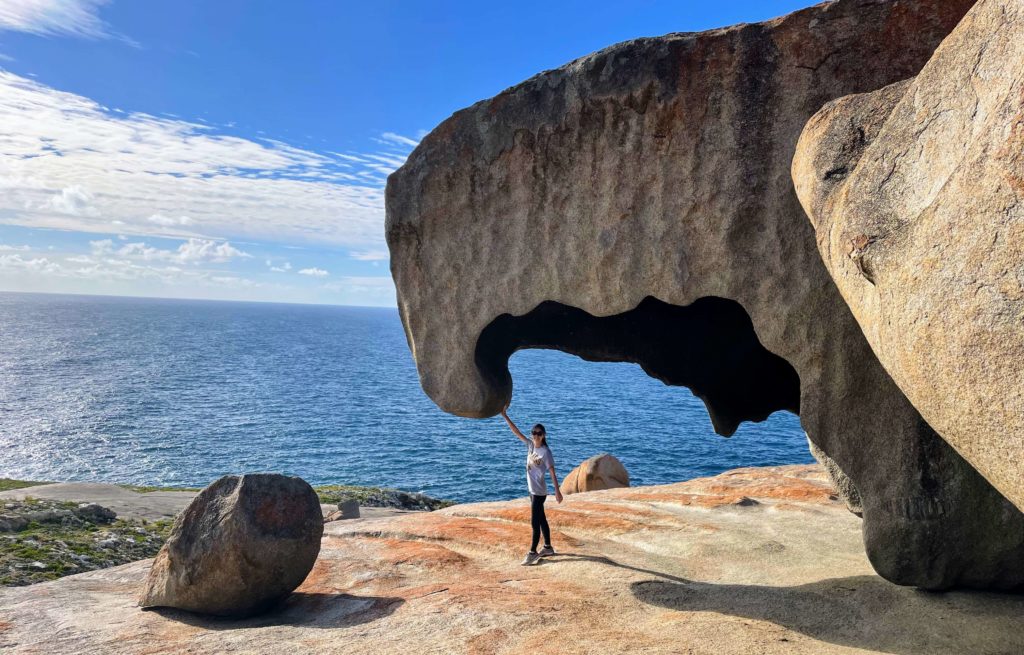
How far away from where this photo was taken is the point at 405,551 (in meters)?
A: 14.6

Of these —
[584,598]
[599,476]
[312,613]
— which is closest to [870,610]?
[584,598]

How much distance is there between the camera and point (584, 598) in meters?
11.0

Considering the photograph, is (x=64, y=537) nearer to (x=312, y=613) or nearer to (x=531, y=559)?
(x=312, y=613)

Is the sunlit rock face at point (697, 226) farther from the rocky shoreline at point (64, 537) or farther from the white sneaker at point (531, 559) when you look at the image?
the rocky shoreline at point (64, 537)

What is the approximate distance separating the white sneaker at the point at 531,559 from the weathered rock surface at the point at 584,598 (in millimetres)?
229

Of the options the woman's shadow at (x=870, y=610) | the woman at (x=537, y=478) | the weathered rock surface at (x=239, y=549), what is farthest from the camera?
the woman at (x=537, y=478)

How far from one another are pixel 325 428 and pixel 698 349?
168ft

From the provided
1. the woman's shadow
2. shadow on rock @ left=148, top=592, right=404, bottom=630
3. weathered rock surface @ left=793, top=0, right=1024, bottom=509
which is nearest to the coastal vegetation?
shadow on rock @ left=148, top=592, right=404, bottom=630

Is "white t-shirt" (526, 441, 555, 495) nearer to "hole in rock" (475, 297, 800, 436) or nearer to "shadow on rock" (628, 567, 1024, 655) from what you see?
"shadow on rock" (628, 567, 1024, 655)

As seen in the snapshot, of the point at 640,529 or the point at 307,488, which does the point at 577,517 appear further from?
the point at 307,488

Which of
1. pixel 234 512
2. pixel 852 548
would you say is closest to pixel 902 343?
pixel 852 548

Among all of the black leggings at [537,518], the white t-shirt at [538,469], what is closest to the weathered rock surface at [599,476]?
the black leggings at [537,518]

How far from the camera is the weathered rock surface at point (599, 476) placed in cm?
2759

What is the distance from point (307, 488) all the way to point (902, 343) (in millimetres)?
10164
